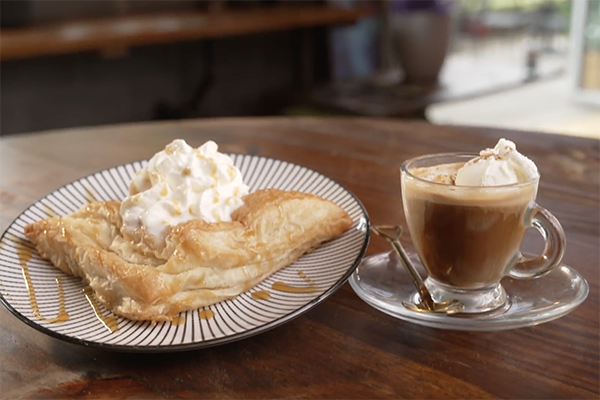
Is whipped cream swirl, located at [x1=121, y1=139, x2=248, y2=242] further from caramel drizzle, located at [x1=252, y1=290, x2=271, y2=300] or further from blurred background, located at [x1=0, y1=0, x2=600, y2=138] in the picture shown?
blurred background, located at [x1=0, y1=0, x2=600, y2=138]

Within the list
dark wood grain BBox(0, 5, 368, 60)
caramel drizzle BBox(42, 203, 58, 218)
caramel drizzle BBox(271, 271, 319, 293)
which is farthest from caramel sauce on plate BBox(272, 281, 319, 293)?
dark wood grain BBox(0, 5, 368, 60)

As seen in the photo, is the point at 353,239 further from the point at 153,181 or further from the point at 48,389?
the point at 48,389

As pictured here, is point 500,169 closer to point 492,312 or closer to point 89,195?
point 492,312

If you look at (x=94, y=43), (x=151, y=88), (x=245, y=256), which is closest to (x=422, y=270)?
(x=245, y=256)

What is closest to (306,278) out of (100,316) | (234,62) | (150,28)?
(100,316)

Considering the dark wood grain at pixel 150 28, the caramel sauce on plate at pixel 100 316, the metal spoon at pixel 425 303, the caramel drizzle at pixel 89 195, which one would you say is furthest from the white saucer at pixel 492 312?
the dark wood grain at pixel 150 28
